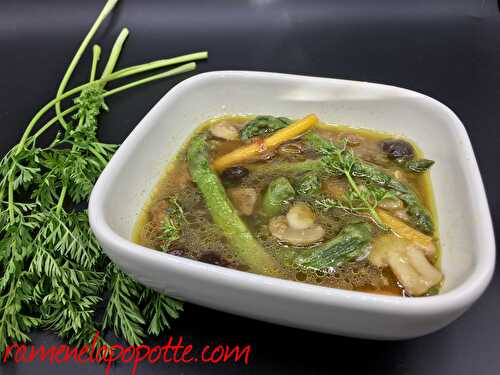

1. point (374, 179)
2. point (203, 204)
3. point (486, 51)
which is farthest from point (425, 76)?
point (203, 204)

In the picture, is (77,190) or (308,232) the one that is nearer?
(308,232)

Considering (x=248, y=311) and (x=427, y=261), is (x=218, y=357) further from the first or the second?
(x=427, y=261)

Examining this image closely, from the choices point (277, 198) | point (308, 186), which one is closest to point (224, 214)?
point (277, 198)

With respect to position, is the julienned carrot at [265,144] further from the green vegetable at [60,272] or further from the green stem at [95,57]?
the green stem at [95,57]

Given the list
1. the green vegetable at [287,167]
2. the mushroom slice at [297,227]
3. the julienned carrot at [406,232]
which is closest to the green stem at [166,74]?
the green vegetable at [287,167]

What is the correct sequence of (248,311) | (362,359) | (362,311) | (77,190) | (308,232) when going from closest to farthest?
(362,311) → (248,311) → (362,359) → (308,232) → (77,190)

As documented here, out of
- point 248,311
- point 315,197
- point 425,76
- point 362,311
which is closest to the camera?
point 362,311
